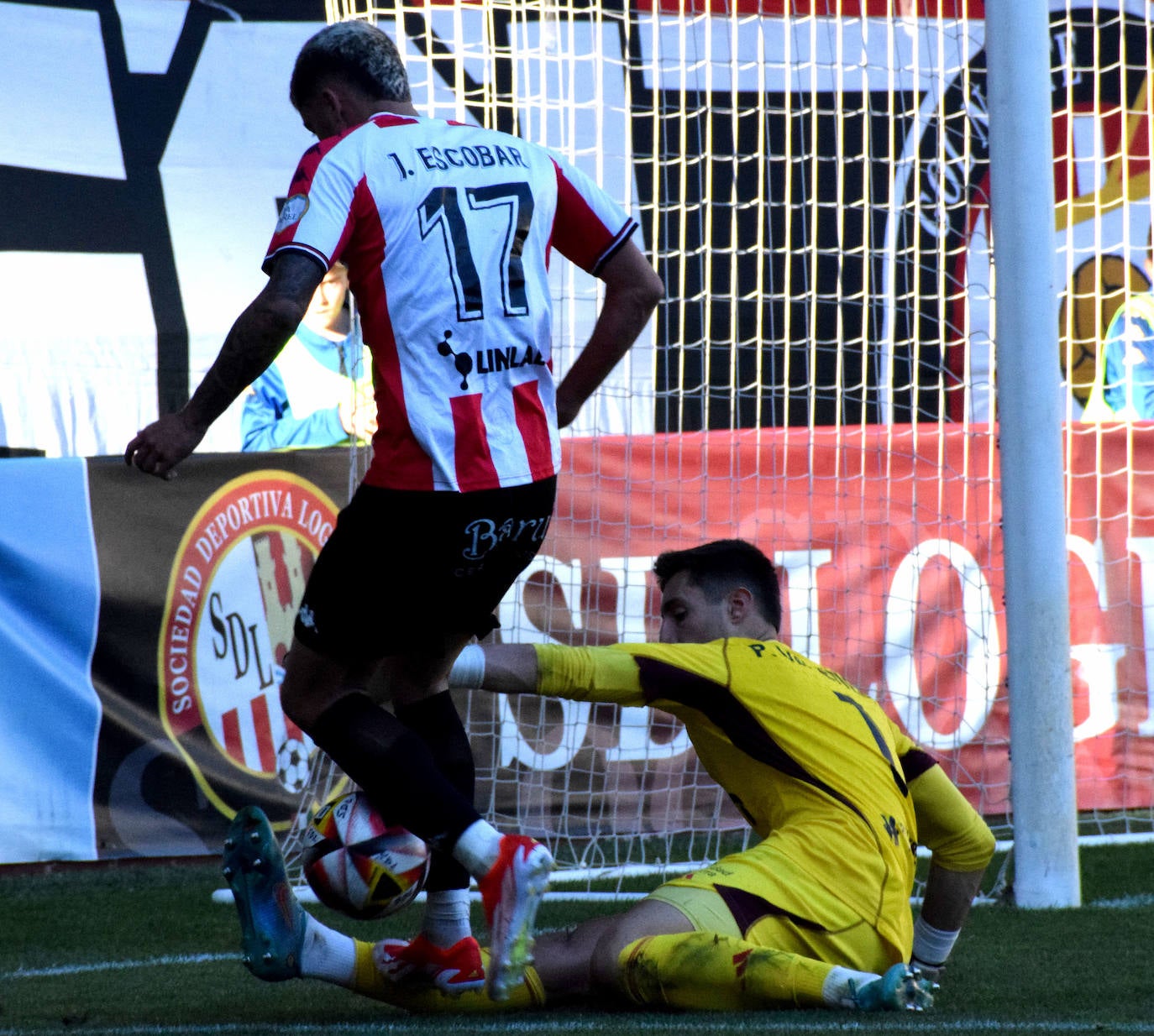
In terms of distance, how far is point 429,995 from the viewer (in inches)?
115

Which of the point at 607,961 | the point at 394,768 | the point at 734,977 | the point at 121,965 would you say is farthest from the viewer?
the point at 121,965

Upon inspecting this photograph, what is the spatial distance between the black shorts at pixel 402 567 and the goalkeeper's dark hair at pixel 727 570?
516mm

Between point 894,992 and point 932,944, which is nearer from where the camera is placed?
point 894,992

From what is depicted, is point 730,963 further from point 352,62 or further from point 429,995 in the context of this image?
point 352,62

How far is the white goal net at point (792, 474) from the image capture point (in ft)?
19.1

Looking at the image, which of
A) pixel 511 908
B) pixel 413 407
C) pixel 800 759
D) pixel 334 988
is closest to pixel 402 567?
pixel 413 407

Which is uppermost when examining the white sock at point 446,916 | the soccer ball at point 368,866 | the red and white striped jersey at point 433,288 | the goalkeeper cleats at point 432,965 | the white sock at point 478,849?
the red and white striped jersey at point 433,288

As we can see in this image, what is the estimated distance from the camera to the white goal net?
581cm

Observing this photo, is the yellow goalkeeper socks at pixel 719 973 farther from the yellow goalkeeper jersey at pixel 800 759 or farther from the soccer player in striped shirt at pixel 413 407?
the soccer player in striped shirt at pixel 413 407

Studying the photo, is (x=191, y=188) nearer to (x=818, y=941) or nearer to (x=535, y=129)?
(x=535, y=129)

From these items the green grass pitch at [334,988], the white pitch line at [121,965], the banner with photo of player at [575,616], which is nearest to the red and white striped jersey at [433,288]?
the green grass pitch at [334,988]

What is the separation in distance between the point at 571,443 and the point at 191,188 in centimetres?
302

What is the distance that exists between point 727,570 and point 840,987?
0.85 m

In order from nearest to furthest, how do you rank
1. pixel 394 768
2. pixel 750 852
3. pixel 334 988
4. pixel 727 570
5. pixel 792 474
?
pixel 394 768 → pixel 750 852 → pixel 727 570 → pixel 334 988 → pixel 792 474
